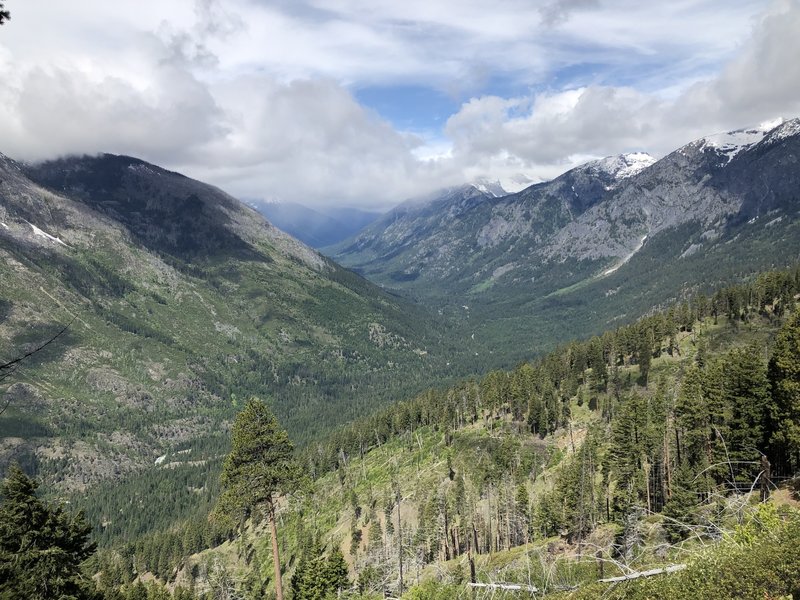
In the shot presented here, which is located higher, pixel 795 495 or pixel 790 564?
pixel 790 564

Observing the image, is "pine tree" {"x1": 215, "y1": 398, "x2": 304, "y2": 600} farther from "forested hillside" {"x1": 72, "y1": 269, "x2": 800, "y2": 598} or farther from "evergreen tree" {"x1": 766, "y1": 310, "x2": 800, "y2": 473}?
"evergreen tree" {"x1": 766, "y1": 310, "x2": 800, "y2": 473}

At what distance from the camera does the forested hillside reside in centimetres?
2961

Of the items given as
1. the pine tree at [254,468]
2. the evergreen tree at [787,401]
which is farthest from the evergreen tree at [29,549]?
the evergreen tree at [787,401]

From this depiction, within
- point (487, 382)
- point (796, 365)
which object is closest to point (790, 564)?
point (796, 365)

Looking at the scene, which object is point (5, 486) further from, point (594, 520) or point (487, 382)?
point (487, 382)

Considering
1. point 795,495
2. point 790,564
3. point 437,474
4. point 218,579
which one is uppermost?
point 790,564

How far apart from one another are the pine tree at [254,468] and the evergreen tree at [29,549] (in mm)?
11472

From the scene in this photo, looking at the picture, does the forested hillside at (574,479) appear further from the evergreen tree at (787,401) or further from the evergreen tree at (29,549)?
the evergreen tree at (29,549)

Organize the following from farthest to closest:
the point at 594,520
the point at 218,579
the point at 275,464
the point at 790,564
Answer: the point at 218,579, the point at 594,520, the point at 275,464, the point at 790,564

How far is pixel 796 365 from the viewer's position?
45312 mm

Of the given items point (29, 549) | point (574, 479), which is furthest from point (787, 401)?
point (29, 549)

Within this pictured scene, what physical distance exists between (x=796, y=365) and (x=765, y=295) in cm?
10858

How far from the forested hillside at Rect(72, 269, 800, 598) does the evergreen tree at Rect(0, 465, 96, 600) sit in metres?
16.5

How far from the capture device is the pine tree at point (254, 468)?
114 ft
